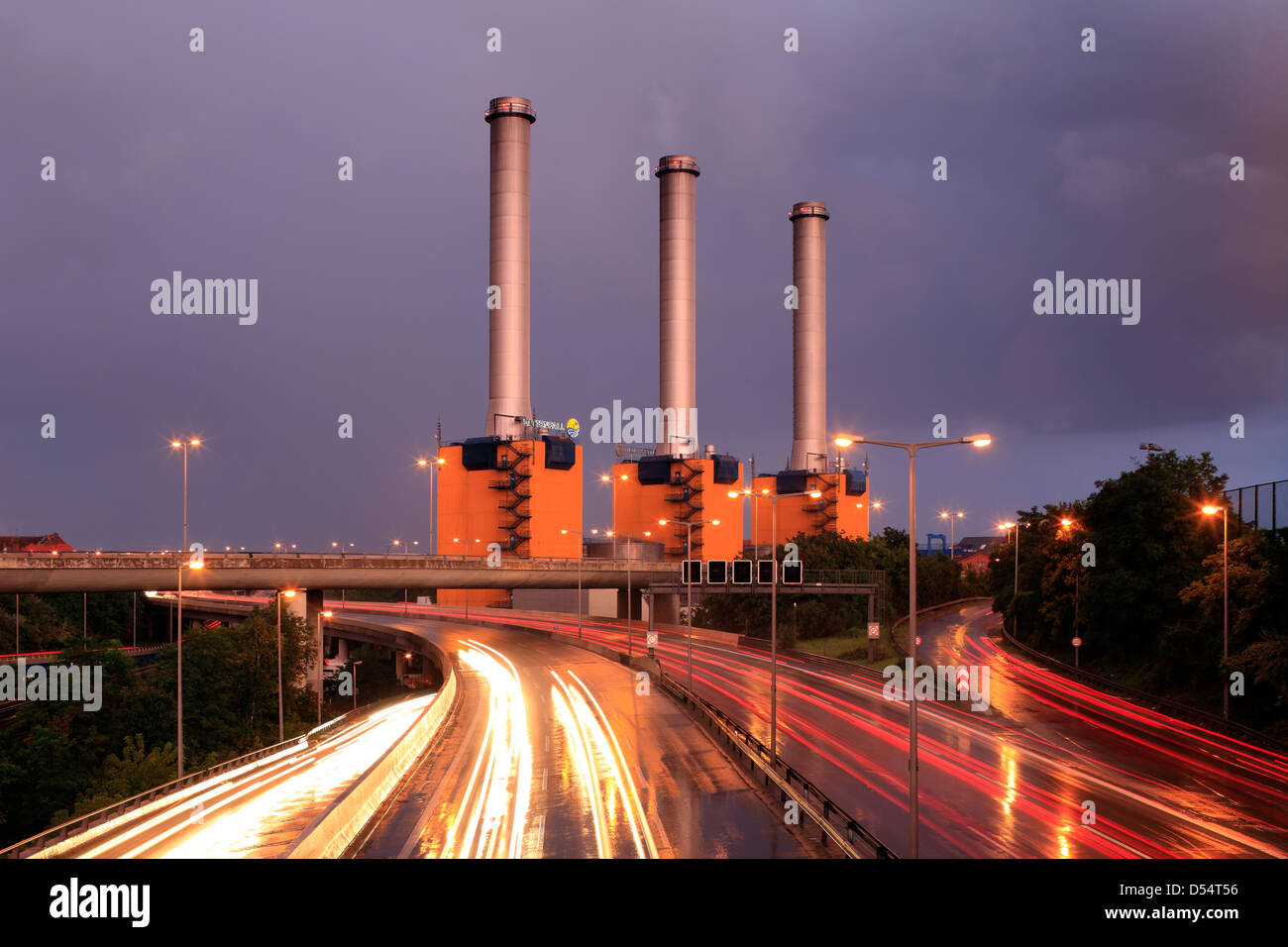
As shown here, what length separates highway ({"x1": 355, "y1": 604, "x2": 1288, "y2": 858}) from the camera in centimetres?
2961

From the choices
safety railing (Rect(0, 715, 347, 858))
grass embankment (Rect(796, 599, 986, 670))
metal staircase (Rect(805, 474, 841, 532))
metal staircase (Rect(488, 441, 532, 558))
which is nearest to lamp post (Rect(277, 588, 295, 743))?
safety railing (Rect(0, 715, 347, 858))

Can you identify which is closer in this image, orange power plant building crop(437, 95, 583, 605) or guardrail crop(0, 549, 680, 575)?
guardrail crop(0, 549, 680, 575)

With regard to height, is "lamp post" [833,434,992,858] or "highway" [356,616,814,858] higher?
"lamp post" [833,434,992,858]

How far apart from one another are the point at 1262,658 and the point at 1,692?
319 ft

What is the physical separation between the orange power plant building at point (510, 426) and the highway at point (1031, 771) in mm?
62295

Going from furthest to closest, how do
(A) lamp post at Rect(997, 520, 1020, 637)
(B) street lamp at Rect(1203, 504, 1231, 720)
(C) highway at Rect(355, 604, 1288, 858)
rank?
(A) lamp post at Rect(997, 520, 1020, 637)
(B) street lamp at Rect(1203, 504, 1231, 720)
(C) highway at Rect(355, 604, 1288, 858)

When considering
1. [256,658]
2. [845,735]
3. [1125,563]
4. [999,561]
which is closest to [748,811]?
[845,735]

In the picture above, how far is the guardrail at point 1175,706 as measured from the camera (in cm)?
4441

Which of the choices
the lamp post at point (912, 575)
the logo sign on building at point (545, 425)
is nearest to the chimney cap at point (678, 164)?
the logo sign on building at point (545, 425)

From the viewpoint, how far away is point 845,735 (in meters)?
48.3

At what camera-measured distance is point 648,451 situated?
147125mm

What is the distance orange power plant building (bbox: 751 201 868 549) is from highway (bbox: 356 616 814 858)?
91.5m

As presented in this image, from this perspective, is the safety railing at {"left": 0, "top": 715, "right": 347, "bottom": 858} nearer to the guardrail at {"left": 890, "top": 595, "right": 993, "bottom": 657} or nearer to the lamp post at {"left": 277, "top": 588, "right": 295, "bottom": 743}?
the lamp post at {"left": 277, "top": 588, "right": 295, "bottom": 743}
